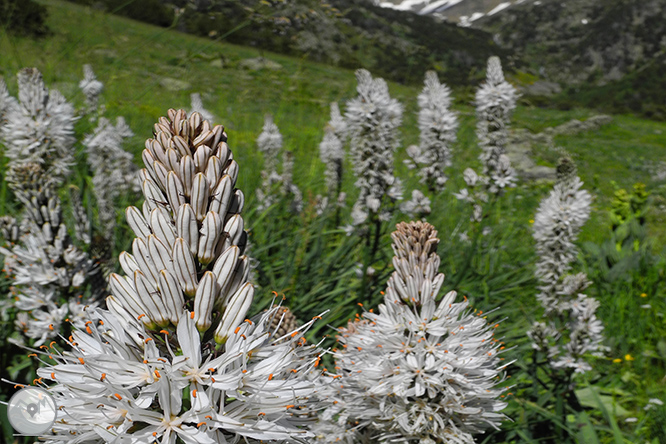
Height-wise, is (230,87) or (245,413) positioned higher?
(230,87)

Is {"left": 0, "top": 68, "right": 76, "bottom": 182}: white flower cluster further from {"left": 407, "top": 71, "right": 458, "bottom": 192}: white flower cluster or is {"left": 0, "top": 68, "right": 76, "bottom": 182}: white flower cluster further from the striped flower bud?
{"left": 407, "top": 71, "right": 458, "bottom": 192}: white flower cluster

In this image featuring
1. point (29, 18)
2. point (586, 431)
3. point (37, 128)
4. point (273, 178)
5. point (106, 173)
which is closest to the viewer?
point (586, 431)

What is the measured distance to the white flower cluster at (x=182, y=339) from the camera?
1.14m

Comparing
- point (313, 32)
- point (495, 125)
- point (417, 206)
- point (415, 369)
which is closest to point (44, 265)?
point (415, 369)

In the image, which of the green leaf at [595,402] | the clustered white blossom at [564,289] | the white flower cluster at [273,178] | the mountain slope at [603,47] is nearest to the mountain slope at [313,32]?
the white flower cluster at [273,178]

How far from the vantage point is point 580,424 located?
9.79 ft

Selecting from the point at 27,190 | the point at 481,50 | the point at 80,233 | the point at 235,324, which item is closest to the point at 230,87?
the point at 80,233

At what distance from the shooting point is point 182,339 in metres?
1.17

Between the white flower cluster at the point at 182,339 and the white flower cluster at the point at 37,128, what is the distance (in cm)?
253

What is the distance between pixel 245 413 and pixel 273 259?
344 centimetres

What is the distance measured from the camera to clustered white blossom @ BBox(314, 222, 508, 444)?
5.87 feet

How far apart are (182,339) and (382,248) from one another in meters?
3.68

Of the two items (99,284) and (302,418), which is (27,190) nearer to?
(99,284)

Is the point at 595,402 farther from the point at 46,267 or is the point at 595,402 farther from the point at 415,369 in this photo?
the point at 46,267
